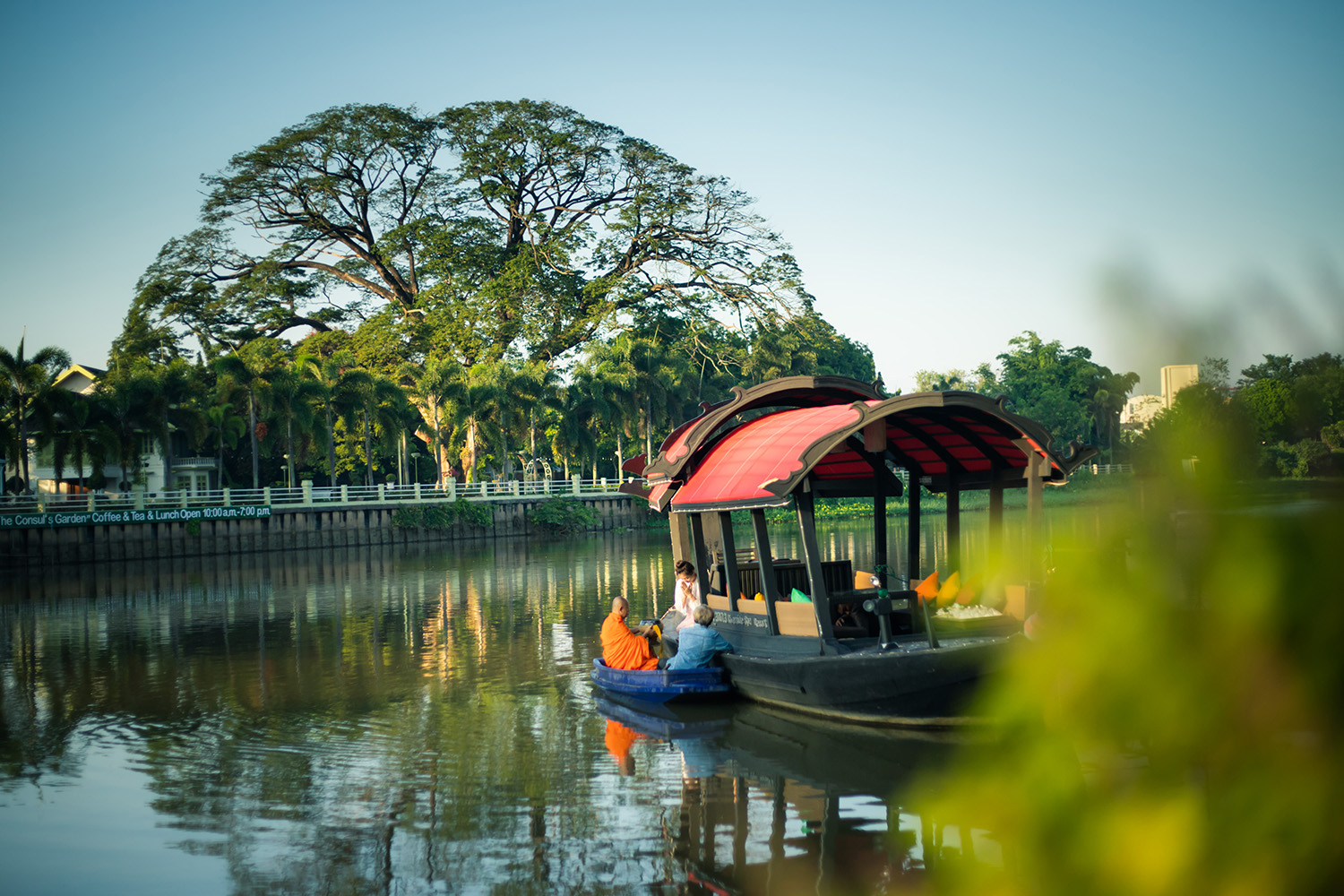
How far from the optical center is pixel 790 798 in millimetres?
9180

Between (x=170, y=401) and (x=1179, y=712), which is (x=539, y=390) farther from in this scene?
(x=1179, y=712)

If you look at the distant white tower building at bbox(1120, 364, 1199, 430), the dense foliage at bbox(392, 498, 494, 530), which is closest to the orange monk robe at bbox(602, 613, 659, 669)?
the distant white tower building at bbox(1120, 364, 1199, 430)

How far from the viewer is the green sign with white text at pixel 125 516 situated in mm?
39562

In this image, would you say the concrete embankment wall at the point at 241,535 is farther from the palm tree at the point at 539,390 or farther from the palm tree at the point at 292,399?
the palm tree at the point at 539,390

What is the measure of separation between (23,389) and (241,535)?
10.2 m

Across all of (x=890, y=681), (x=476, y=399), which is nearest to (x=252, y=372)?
(x=476, y=399)

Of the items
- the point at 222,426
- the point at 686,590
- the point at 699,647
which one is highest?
the point at 222,426

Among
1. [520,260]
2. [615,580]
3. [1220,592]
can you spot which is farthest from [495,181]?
[1220,592]

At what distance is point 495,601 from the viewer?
997 inches

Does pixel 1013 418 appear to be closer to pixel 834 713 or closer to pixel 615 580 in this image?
pixel 834 713

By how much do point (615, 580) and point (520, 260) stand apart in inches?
1110

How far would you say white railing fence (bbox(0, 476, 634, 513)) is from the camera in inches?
1679

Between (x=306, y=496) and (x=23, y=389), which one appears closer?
(x=23, y=389)

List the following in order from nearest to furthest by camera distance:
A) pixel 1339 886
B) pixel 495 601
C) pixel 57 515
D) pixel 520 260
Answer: pixel 1339 886 → pixel 495 601 → pixel 57 515 → pixel 520 260
